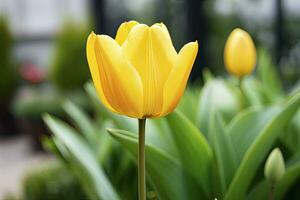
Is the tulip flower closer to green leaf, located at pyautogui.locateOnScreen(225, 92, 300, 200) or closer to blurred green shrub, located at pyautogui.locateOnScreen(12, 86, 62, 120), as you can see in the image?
green leaf, located at pyautogui.locateOnScreen(225, 92, 300, 200)

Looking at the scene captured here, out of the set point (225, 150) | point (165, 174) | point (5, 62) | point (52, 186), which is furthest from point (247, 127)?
point (5, 62)

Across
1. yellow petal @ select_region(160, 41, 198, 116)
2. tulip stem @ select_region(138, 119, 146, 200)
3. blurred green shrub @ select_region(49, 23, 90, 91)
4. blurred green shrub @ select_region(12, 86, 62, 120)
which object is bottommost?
blurred green shrub @ select_region(12, 86, 62, 120)

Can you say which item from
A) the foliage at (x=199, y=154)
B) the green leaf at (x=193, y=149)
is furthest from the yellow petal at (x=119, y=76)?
the green leaf at (x=193, y=149)

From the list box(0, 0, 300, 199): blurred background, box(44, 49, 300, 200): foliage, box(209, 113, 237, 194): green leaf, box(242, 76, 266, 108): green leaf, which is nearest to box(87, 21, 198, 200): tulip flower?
box(44, 49, 300, 200): foliage

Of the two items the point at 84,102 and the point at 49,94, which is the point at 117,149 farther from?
the point at 49,94

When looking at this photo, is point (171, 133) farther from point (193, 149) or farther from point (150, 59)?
point (150, 59)

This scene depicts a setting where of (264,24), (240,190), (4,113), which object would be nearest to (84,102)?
(4,113)
